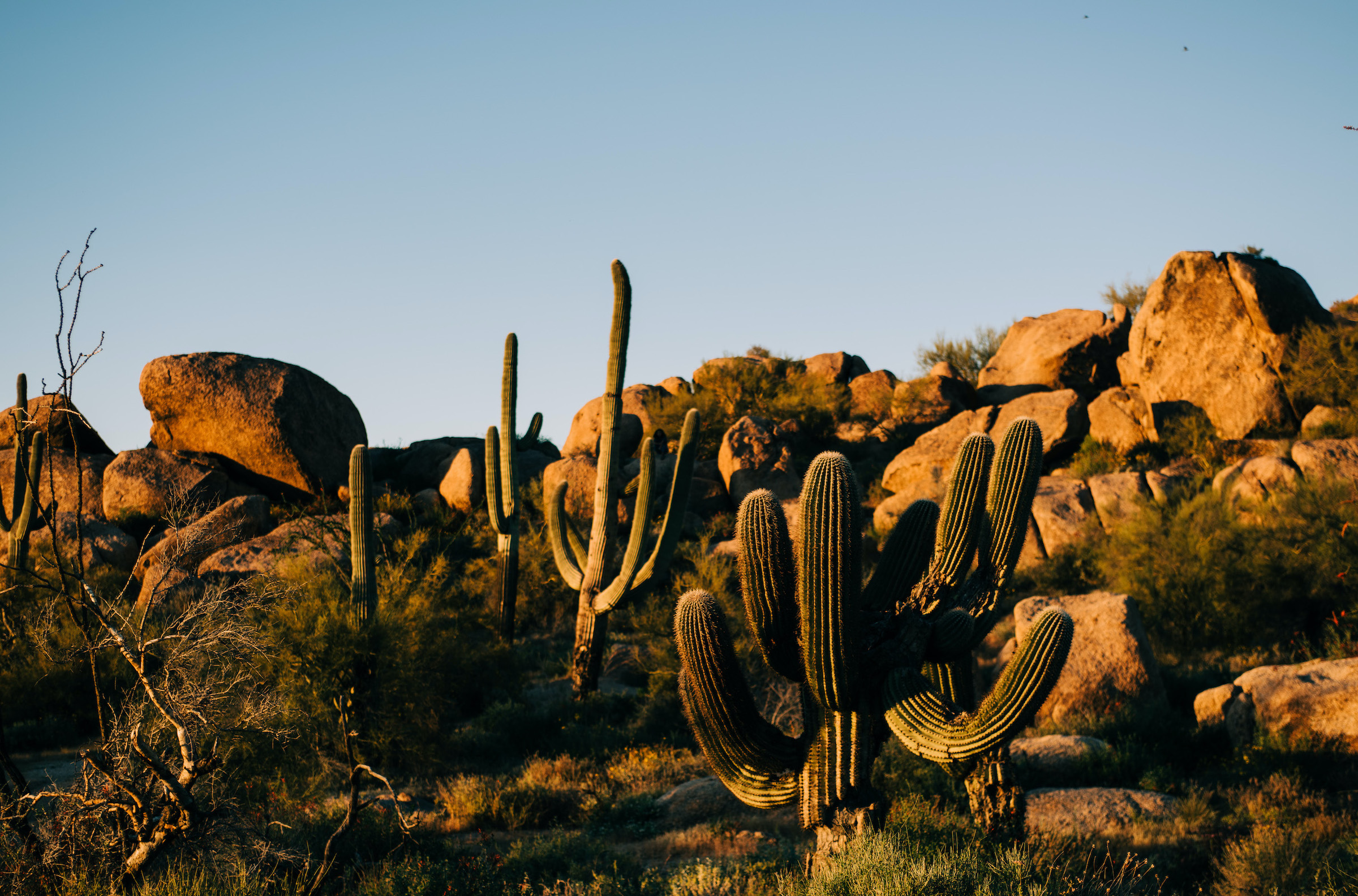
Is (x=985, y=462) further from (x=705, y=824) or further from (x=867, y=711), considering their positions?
(x=705, y=824)

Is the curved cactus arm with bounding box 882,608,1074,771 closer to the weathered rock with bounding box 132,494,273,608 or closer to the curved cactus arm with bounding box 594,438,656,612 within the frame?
the curved cactus arm with bounding box 594,438,656,612

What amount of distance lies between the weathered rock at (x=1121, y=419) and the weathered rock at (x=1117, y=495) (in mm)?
2276

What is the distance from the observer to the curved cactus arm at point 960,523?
6520 millimetres

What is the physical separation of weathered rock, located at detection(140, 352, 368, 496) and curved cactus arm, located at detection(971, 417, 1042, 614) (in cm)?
1899

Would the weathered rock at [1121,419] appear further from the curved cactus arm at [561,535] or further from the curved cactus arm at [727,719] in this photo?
the curved cactus arm at [727,719]

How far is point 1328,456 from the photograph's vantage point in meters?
15.4

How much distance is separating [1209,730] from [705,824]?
6.24 metres

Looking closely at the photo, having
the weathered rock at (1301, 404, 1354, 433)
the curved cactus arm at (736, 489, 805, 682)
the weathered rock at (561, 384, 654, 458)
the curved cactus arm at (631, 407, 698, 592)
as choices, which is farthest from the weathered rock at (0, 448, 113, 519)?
the weathered rock at (1301, 404, 1354, 433)

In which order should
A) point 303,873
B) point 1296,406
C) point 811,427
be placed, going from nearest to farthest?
point 303,873, point 1296,406, point 811,427

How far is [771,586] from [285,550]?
13.5 m

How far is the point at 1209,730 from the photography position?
10000 millimetres

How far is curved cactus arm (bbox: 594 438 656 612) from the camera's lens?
493 inches

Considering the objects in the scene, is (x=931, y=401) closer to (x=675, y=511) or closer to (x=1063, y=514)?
(x=1063, y=514)

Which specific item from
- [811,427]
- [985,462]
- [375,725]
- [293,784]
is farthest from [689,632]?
[811,427]
